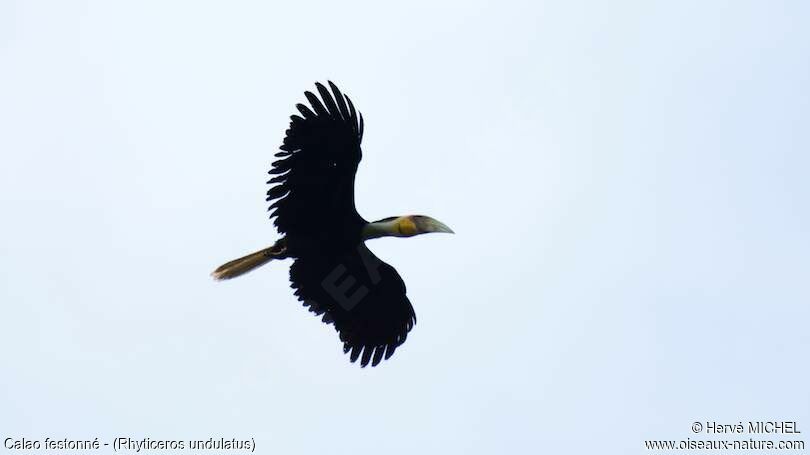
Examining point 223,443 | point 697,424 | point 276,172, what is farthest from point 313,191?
point 697,424

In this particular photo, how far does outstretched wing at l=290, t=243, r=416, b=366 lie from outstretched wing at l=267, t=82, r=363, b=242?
59 cm

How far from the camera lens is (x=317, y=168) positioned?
17812mm

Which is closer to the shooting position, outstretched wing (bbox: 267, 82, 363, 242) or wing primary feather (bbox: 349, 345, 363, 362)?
outstretched wing (bbox: 267, 82, 363, 242)

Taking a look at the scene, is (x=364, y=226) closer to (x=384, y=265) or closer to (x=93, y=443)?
(x=384, y=265)

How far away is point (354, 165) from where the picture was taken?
17.9 meters

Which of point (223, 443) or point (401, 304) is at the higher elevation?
point (401, 304)

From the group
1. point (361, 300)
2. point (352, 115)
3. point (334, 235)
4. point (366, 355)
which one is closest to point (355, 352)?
point (366, 355)

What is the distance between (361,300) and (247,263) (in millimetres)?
1366

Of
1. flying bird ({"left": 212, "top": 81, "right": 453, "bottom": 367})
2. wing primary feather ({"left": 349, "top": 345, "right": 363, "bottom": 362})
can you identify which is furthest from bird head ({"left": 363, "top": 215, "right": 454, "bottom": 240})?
wing primary feather ({"left": 349, "top": 345, "right": 363, "bottom": 362})

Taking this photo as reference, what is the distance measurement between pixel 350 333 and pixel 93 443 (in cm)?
312

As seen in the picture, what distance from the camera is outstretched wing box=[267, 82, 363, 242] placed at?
1756 centimetres

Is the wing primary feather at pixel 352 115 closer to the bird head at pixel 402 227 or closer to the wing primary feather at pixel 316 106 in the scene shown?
the wing primary feather at pixel 316 106

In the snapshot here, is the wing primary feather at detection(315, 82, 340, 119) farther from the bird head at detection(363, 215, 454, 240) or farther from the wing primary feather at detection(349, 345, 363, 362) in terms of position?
the wing primary feather at detection(349, 345, 363, 362)

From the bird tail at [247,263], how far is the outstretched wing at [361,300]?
1.44ft
